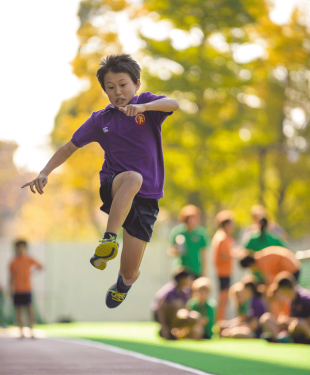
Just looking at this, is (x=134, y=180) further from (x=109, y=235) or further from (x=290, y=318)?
(x=290, y=318)

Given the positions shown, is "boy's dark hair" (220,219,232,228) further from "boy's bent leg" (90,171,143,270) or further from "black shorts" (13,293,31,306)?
"boy's bent leg" (90,171,143,270)

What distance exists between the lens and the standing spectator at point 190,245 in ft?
33.1

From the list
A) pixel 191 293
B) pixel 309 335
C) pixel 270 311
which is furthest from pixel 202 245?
pixel 309 335

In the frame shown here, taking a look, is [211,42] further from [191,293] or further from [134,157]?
[134,157]

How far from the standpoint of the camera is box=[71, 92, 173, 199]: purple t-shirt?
4.33 meters

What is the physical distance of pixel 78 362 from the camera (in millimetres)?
6320

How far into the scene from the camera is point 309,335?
8.16m

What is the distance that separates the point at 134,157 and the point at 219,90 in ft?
41.6

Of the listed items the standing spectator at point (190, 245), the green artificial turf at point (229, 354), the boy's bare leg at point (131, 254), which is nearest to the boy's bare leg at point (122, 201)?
the boy's bare leg at point (131, 254)

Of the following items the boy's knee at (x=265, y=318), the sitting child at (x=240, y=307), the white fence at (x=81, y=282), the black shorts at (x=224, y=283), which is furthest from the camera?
the white fence at (x=81, y=282)

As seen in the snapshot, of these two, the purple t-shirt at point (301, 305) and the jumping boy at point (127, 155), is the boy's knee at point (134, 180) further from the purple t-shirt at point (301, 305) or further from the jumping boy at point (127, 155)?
the purple t-shirt at point (301, 305)

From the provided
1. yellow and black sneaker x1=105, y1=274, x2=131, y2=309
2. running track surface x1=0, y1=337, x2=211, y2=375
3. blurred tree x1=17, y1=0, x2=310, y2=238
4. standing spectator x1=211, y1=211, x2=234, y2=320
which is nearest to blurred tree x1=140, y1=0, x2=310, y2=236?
blurred tree x1=17, y1=0, x2=310, y2=238

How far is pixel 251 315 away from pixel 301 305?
4.04ft

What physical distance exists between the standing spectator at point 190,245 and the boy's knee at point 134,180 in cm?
591
